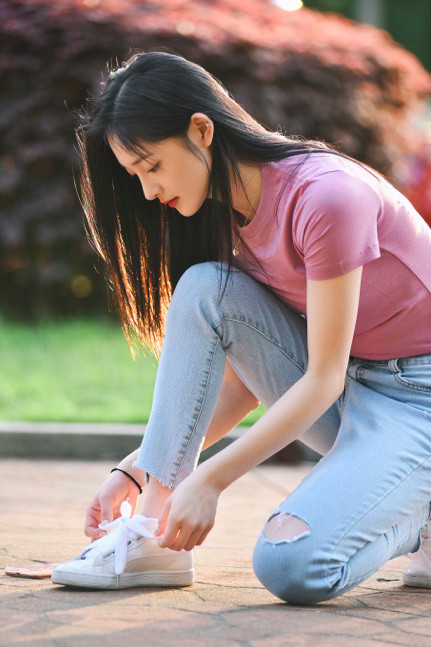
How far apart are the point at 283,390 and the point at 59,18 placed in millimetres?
4472

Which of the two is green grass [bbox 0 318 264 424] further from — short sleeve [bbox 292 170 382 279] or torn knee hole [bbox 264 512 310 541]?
short sleeve [bbox 292 170 382 279]

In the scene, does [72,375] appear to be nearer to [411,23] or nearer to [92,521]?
[92,521]

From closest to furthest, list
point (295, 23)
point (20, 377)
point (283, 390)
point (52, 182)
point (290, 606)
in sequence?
point (290, 606), point (283, 390), point (20, 377), point (52, 182), point (295, 23)

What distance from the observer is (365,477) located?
202 cm

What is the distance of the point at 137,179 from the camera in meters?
2.35

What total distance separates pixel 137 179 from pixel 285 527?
36.3 inches

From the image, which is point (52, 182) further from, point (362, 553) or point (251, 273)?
point (362, 553)

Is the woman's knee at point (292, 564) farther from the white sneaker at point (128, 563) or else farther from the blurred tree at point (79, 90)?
the blurred tree at point (79, 90)

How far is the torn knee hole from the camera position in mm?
1974

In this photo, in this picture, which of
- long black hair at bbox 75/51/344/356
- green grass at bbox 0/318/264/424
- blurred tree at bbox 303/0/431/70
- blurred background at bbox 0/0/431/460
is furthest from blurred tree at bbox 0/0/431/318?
blurred tree at bbox 303/0/431/70

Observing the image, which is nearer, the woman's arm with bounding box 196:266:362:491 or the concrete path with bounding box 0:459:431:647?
the concrete path with bounding box 0:459:431:647

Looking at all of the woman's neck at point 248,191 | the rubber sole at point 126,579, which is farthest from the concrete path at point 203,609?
the woman's neck at point 248,191

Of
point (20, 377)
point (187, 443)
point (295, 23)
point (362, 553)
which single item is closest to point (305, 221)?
point (187, 443)

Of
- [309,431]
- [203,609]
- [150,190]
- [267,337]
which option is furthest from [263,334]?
[203,609]
